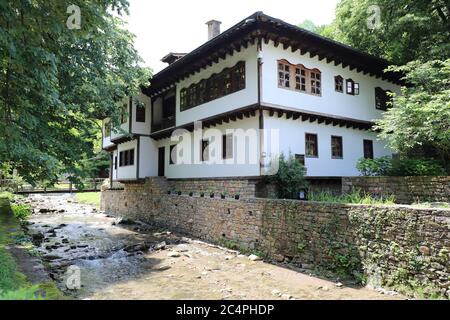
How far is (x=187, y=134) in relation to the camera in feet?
60.3

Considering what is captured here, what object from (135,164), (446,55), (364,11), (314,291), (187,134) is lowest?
(314,291)

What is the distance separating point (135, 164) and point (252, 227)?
446 inches

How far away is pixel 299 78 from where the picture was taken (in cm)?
1477

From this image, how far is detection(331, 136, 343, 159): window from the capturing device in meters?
16.1

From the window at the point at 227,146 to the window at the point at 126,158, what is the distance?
8664 millimetres

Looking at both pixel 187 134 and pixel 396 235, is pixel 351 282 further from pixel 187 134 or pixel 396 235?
pixel 187 134

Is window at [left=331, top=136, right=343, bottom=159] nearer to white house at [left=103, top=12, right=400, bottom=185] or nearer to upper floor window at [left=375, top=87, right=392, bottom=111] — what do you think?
white house at [left=103, top=12, right=400, bottom=185]

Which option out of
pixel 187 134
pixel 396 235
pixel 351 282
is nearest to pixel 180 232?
pixel 187 134

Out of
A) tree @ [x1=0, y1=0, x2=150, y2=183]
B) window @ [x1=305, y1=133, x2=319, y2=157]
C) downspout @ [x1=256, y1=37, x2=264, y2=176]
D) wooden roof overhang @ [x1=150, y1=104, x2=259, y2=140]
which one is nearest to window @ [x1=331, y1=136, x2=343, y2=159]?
window @ [x1=305, y1=133, x2=319, y2=157]

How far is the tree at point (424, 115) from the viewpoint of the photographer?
37.4 feet

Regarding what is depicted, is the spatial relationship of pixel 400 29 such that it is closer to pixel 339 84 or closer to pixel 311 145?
pixel 339 84

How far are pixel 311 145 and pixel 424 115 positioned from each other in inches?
186

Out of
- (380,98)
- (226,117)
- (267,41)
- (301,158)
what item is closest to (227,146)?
(226,117)

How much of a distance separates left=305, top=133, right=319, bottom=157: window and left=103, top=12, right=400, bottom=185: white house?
0.05 metres
